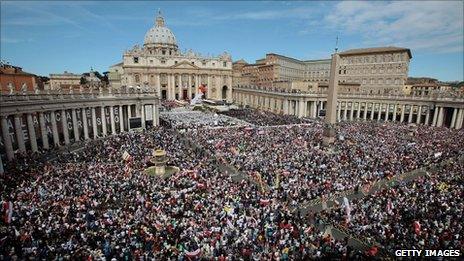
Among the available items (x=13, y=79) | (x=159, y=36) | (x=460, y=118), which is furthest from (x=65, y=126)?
(x=159, y=36)

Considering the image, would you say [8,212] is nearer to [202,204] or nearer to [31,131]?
[202,204]

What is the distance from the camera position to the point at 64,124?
1423 inches

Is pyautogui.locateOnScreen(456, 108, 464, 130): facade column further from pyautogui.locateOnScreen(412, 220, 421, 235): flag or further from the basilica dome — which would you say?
the basilica dome

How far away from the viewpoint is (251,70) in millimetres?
128375

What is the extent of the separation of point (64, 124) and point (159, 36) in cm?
9536

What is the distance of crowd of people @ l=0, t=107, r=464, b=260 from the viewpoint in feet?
43.9

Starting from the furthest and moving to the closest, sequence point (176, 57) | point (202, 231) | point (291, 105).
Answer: point (176, 57) → point (291, 105) → point (202, 231)

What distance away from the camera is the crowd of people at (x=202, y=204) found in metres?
13.4

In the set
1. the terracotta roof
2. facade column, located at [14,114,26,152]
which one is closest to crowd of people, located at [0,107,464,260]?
Result: facade column, located at [14,114,26,152]

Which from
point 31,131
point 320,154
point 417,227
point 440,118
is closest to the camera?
point 417,227

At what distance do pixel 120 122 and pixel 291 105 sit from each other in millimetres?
41604

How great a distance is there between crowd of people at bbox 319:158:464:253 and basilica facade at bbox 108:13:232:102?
7797cm

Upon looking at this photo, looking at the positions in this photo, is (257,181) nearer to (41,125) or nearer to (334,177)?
(334,177)

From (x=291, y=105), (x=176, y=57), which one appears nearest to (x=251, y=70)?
(x=176, y=57)
